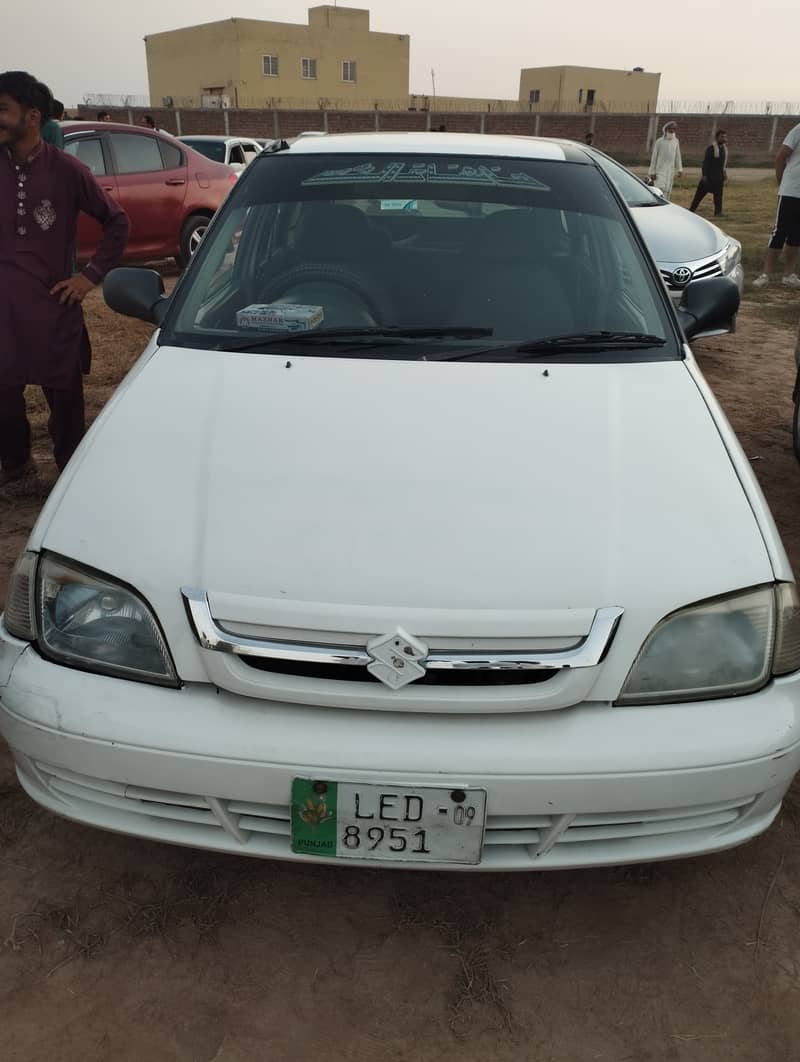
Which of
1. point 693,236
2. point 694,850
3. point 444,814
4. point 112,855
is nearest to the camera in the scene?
point 444,814

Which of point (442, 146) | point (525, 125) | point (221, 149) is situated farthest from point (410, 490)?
point (525, 125)

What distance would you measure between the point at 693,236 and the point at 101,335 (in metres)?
4.49

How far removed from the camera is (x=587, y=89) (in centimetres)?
5656

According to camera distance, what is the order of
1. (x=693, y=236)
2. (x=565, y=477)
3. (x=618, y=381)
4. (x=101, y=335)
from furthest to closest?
(x=101, y=335) → (x=693, y=236) → (x=618, y=381) → (x=565, y=477)

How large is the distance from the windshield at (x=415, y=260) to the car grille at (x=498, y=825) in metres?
1.17

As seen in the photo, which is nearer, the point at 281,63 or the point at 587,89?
the point at 281,63

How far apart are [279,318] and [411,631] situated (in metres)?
1.19

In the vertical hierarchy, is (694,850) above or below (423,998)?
above

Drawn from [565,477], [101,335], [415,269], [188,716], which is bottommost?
[101,335]

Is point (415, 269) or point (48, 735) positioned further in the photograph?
point (415, 269)

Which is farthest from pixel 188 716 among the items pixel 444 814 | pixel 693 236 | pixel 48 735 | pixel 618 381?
pixel 693 236

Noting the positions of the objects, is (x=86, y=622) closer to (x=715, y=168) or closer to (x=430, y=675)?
(x=430, y=675)

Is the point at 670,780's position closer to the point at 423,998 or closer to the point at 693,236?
the point at 423,998

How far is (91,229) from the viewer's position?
7965 millimetres
